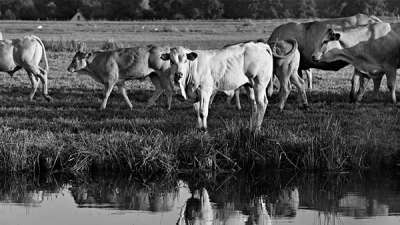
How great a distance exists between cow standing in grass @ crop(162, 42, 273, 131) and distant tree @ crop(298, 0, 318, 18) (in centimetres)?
6356

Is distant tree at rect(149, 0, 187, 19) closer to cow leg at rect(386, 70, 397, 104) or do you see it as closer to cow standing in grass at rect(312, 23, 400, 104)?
cow standing in grass at rect(312, 23, 400, 104)

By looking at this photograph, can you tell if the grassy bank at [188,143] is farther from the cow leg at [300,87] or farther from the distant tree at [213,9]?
the distant tree at [213,9]

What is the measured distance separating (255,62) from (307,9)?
66.4 m

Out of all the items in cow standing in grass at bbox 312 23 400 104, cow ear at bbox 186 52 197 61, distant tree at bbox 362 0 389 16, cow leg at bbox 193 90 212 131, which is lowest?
cow leg at bbox 193 90 212 131

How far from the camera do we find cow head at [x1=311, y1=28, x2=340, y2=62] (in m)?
18.7

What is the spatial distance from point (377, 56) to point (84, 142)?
7813mm

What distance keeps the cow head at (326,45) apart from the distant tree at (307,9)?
6040 centimetres

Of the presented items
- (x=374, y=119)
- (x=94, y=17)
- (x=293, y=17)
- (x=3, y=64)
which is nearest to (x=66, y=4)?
(x=94, y=17)

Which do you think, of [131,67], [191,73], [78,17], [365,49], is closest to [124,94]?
[131,67]

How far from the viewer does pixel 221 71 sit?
1566cm

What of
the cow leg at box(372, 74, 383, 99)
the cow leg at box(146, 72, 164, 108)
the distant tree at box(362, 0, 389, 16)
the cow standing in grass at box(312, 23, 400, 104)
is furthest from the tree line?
the cow leg at box(146, 72, 164, 108)

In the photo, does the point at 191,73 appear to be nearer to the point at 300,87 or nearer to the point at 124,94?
the point at 124,94

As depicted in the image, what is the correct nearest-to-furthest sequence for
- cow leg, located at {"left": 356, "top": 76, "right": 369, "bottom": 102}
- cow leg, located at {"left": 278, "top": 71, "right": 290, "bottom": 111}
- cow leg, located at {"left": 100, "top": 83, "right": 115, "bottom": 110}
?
cow leg, located at {"left": 278, "top": 71, "right": 290, "bottom": 111}
cow leg, located at {"left": 100, "top": 83, "right": 115, "bottom": 110}
cow leg, located at {"left": 356, "top": 76, "right": 369, "bottom": 102}

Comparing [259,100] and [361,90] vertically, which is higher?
[361,90]
